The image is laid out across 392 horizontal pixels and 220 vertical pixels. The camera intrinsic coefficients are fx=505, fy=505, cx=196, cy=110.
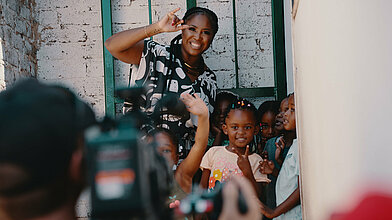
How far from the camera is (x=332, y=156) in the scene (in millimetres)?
1590

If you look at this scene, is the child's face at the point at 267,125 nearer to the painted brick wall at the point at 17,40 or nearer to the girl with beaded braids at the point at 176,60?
the girl with beaded braids at the point at 176,60

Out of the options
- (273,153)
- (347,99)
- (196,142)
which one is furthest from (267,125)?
(347,99)

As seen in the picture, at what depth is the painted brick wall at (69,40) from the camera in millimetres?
4301

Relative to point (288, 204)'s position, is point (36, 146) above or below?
above

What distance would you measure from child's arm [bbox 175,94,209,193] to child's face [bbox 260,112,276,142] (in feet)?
3.24

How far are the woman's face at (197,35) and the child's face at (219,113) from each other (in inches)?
15.6

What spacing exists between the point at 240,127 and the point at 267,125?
1.46 feet

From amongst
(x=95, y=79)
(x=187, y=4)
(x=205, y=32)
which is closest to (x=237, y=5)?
(x=187, y=4)

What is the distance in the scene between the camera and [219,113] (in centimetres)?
346

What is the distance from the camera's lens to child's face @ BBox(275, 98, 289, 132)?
10.6 feet

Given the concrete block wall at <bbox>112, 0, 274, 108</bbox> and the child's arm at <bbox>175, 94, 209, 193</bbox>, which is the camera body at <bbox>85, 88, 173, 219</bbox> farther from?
the concrete block wall at <bbox>112, 0, 274, 108</bbox>

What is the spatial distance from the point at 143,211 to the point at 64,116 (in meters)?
0.16

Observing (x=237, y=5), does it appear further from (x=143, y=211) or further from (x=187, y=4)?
(x=143, y=211)

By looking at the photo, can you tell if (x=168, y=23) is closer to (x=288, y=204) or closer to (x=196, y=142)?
(x=196, y=142)
